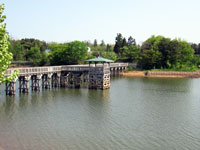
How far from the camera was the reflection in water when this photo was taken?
70.8ft

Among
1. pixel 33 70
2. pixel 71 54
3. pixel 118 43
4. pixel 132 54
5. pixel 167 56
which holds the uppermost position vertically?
pixel 118 43

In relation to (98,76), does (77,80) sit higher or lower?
lower

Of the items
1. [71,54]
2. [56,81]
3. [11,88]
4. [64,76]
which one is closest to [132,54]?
[71,54]

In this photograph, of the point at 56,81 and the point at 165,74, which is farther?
the point at 165,74

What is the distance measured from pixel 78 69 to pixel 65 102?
1501 cm

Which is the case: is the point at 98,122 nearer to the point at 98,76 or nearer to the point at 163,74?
the point at 98,76

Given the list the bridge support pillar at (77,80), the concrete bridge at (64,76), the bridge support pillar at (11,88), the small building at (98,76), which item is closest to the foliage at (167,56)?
the concrete bridge at (64,76)

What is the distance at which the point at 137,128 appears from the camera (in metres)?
25.5

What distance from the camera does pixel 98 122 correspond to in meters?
27.4

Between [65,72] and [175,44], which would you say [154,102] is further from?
[175,44]

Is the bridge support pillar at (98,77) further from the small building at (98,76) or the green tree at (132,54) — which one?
the green tree at (132,54)

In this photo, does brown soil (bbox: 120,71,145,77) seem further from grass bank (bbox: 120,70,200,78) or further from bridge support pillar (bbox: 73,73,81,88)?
bridge support pillar (bbox: 73,73,81,88)

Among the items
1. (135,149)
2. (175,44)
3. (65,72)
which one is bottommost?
(135,149)

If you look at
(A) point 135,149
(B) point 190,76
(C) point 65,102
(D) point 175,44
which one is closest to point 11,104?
(C) point 65,102
